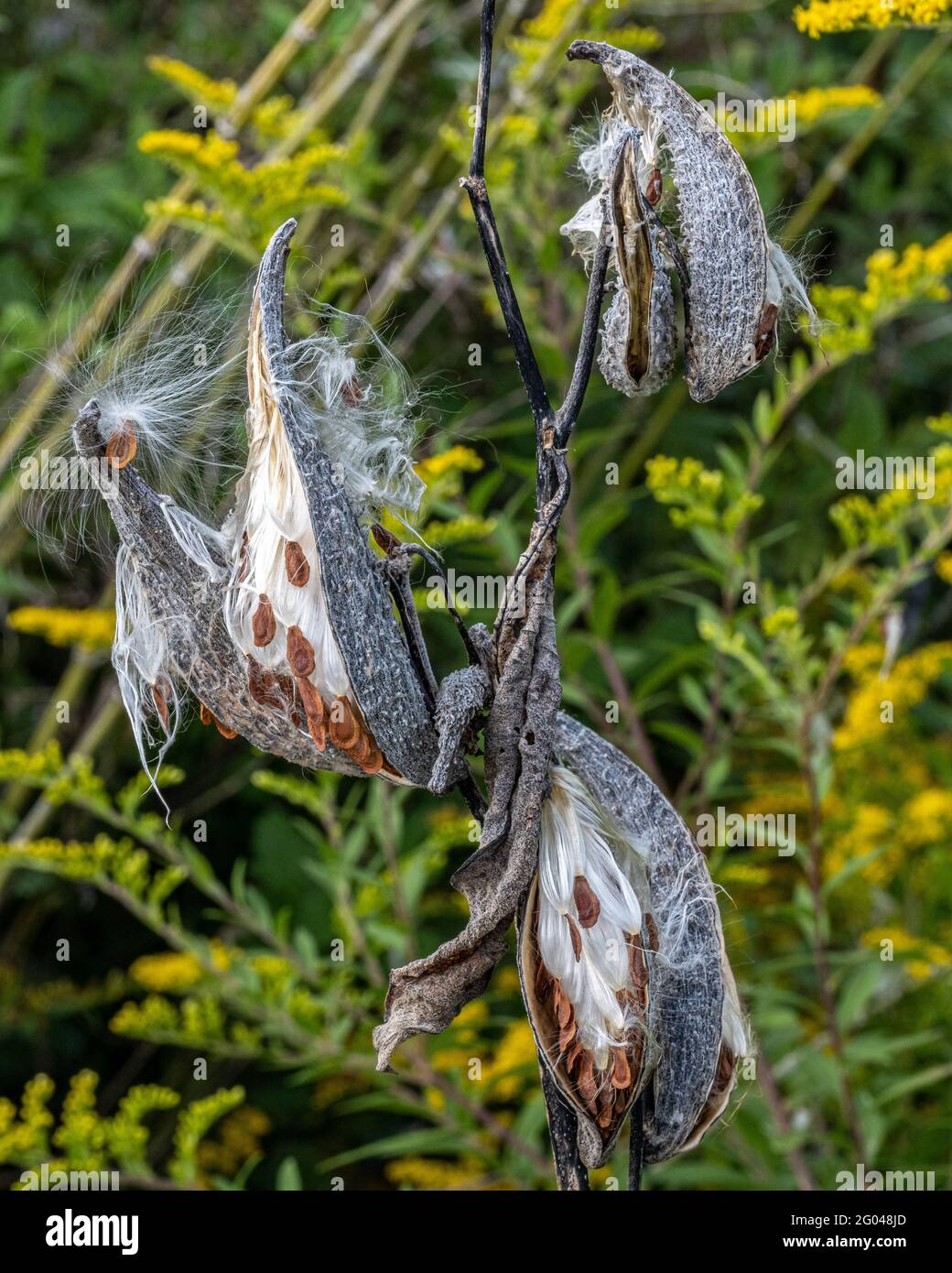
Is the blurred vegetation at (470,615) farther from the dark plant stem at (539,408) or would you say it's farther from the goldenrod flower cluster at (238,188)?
the dark plant stem at (539,408)

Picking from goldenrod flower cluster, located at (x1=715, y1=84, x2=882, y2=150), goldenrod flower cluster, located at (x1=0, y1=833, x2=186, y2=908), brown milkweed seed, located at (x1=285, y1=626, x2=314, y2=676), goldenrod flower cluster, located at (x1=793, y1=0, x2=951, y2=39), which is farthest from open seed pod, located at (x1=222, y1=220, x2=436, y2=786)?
goldenrod flower cluster, located at (x1=715, y1=84, x2=882, y2=150)

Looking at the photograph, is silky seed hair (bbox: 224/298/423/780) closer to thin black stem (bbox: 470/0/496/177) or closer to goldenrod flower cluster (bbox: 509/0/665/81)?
thin black stem (bbox: 470/0/496/177)

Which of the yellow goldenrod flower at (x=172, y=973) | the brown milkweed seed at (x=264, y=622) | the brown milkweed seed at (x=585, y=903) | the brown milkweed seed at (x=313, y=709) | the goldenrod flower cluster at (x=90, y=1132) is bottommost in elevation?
the goldenrod flower cluster at (x=90, y=1132)

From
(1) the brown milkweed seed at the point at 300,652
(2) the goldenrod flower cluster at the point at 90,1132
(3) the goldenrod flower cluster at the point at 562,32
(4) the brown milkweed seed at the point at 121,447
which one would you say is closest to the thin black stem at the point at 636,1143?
(1) the brown milkweed seed at the point at 300,652

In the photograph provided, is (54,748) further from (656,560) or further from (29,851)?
(656,560)

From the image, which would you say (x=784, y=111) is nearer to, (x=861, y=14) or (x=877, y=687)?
(x=861, y=14)

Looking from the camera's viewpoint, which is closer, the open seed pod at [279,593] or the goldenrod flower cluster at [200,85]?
the open seed pod at [279,593]

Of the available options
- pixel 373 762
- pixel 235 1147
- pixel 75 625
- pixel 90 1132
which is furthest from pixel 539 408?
pixel 235 1147
